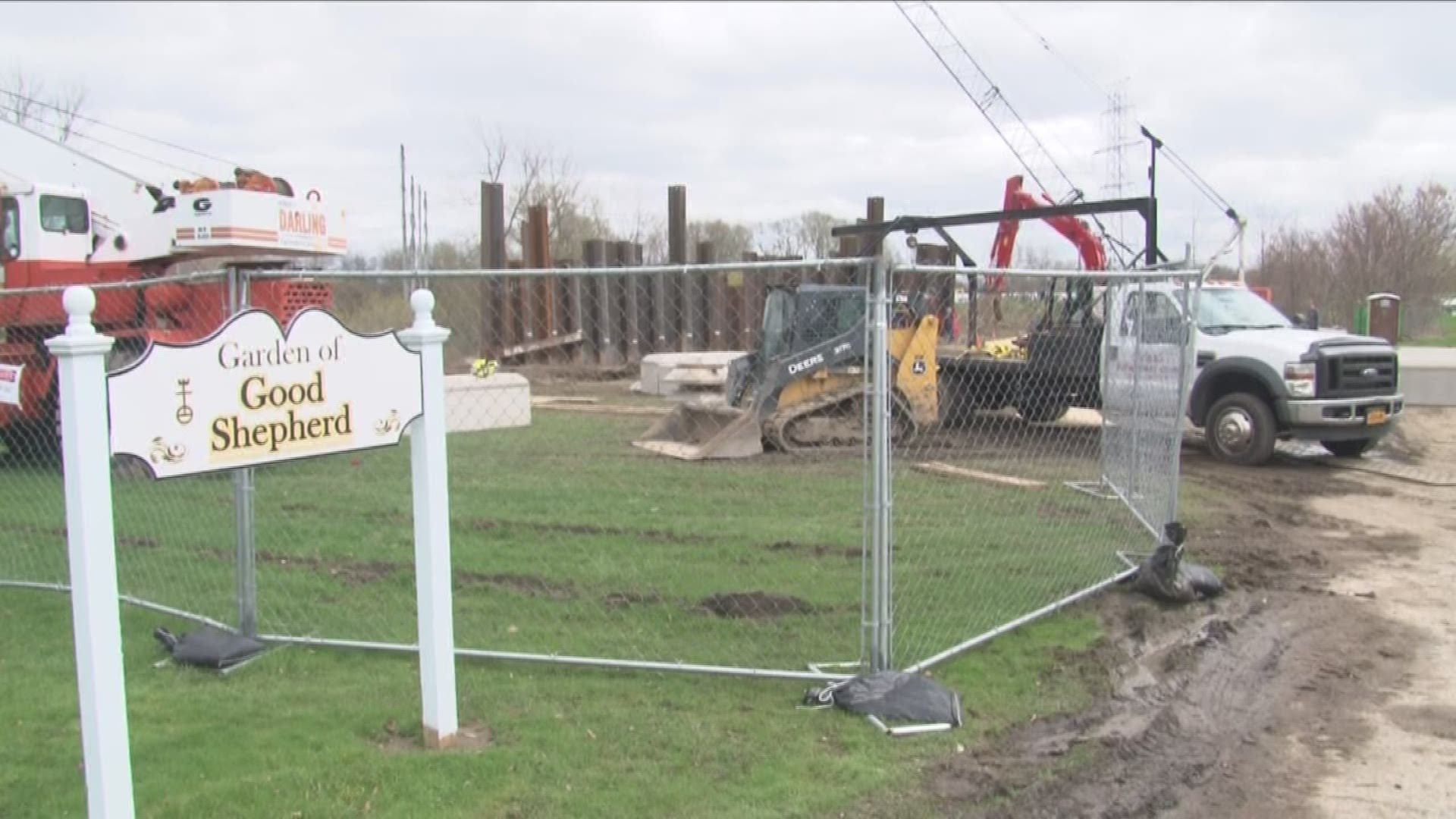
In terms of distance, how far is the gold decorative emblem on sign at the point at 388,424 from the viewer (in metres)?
4.17

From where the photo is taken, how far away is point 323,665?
535cm

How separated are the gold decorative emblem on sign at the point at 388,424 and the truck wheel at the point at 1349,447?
1176 cm

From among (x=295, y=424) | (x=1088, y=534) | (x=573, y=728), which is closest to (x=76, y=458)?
(x=295, y=424)

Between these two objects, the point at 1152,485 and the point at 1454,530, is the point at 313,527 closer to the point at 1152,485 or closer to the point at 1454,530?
the point at 1152,485

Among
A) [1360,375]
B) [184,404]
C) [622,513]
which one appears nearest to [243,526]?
[184,404]

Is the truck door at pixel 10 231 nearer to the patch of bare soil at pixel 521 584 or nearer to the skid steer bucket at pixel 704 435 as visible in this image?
the skid steer bucket at pixel 704 435

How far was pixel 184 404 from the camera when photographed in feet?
11.6

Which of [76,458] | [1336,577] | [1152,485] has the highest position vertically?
[76,458]

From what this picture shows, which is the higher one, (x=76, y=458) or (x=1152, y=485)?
(x=76, y=458)

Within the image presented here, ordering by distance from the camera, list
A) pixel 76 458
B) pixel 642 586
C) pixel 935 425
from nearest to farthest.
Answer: pixel 76 458 → pixel 642 586 → pixel 935 425

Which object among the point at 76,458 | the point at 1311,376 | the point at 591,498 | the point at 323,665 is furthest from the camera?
the point at 1311,376

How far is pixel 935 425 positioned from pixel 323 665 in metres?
11.0

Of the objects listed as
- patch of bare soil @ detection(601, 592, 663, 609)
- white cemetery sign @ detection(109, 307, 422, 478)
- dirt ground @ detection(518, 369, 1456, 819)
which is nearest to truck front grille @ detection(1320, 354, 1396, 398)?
dirt ground @ detection(518, 369, 1456, 819)

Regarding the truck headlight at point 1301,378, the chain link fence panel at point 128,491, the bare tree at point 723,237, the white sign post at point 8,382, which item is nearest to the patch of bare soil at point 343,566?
the chain link fence panel at point 128,491
